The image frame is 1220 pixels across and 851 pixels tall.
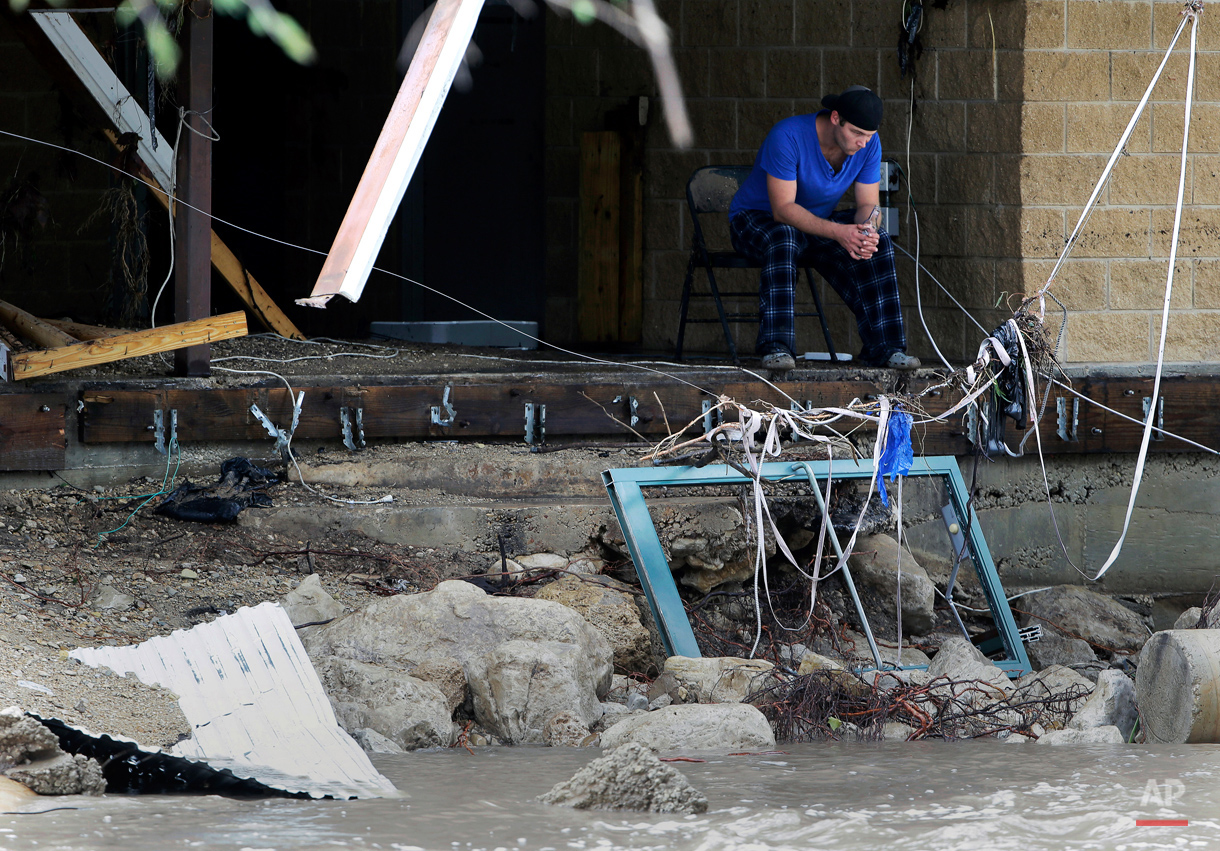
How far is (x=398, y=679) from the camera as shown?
340 centimetres

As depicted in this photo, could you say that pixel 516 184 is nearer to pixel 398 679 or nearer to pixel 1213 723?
pixel 398 679

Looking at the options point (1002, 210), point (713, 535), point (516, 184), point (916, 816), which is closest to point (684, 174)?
point (516, 184)

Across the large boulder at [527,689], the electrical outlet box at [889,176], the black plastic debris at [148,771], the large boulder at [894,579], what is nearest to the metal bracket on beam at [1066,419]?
the large boulder at [894,579]

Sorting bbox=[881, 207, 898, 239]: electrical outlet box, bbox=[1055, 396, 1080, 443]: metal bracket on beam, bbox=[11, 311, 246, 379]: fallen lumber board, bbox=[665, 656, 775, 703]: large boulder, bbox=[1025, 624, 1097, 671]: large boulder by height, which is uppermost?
bbox=[881, 207, 898, 239]: electrical outlet box

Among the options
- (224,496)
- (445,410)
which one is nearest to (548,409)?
(445,410)

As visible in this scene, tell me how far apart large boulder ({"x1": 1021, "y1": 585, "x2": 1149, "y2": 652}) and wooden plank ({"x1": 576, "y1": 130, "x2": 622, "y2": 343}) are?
10.5 ft

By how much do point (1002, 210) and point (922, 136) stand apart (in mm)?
662

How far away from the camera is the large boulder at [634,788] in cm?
254

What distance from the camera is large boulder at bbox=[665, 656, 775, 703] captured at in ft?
12.2

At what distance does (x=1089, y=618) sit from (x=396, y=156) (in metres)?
3.93

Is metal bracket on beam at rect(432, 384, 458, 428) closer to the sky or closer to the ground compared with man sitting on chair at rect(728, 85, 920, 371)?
closer to the ground

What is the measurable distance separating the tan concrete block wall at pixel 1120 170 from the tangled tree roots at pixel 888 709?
2515mm

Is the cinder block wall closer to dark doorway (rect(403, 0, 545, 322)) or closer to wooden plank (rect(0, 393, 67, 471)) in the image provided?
dark doorway (rect(403, 0, 545, 322))

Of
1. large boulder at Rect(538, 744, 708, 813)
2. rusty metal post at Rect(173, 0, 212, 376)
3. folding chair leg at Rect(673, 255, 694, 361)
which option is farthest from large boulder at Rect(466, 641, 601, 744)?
folding chair leg at Rect(673, 255, 694, 361)
